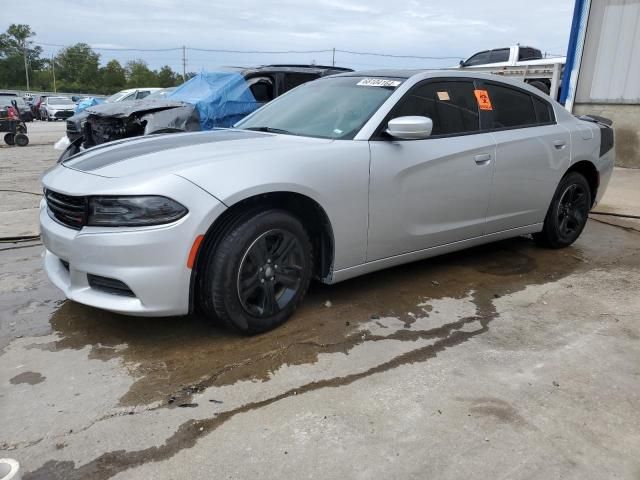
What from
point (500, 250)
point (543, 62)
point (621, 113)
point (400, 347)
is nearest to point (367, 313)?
point (400, 347)

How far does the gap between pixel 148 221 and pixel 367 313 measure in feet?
5.10

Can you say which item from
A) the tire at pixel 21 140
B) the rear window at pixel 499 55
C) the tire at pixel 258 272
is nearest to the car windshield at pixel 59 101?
the tire at pixel 21 140

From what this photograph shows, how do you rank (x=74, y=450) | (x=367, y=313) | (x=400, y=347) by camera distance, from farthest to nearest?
(x=367, y=313), (x=400, y=347), (x=74, y=450)

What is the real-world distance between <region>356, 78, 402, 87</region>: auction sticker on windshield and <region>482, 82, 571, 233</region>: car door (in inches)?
34.4

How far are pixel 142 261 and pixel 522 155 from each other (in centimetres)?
306

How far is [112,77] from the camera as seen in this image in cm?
8419

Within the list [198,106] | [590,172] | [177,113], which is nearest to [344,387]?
[590,172]

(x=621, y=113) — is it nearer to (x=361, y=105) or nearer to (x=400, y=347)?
(x=361, y=105)

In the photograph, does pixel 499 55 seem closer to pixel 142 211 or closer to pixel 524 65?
pixel 524 65

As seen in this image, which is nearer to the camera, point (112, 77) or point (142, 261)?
point (142, 261)

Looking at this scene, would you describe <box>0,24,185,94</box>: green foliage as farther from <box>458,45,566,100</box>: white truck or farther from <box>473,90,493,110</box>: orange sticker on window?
<box>473,90,493,110</box>: orange sticker on window

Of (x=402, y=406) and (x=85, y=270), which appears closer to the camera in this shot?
(x=402, y=406)

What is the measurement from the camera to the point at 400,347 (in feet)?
10.2

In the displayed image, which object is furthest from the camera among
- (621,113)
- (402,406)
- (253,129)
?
(621,113)
